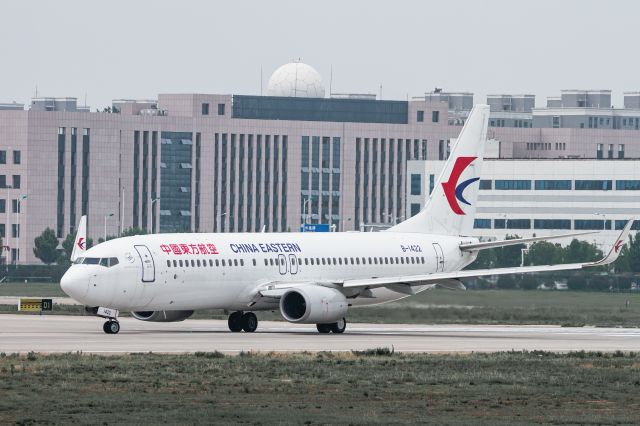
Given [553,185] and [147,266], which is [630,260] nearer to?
[553,185]

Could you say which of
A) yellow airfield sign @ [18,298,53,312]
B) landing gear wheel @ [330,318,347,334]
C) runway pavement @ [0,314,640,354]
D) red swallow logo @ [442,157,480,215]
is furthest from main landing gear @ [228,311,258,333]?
yellow airfield sign @ [18,298,53,312]

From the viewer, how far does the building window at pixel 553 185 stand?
198 meters

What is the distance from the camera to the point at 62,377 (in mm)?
44125

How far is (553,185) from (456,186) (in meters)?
121

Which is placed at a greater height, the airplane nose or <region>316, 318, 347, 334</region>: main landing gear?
the airplane nose

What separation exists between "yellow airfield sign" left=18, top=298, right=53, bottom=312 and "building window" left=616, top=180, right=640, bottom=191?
11558 centimetres

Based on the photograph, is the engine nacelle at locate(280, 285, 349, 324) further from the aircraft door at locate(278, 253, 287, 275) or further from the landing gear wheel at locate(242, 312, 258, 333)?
the landing gear wheel at locate(242, 312, 258, 333)

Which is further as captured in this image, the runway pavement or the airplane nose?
the airplane nose

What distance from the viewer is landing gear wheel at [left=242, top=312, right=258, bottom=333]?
2815 inches

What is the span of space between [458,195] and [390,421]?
44461 mm

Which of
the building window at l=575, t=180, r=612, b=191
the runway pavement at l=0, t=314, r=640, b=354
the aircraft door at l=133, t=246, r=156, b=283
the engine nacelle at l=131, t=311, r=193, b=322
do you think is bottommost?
the runway pavement at l=0, t=314, r=640, b=354

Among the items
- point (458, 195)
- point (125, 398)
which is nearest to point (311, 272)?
point (458, 195)

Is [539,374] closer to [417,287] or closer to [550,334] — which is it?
[550,334]

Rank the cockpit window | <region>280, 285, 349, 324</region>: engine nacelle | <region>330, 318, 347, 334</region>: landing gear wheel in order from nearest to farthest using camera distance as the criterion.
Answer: the cockpit window, <region>280, 285, 349, 324</region>: engine nacelle, <region>330, 318, 347, 334</region>: landing gear wheel
